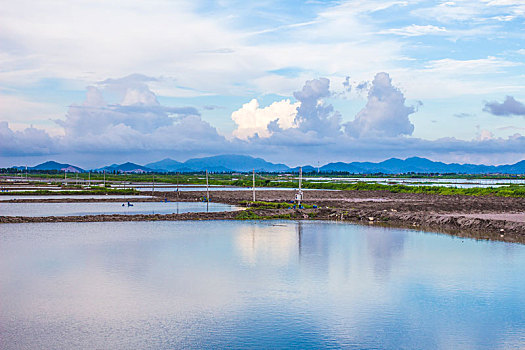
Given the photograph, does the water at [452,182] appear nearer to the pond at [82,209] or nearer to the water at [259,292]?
the pond at [82,209]

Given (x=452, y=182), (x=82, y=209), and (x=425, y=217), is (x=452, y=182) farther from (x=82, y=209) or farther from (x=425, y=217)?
(x=82, y=209)

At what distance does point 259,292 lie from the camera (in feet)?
48.1

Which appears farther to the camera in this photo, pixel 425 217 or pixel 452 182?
pixel 452 182

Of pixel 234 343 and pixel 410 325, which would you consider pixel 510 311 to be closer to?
pixel 410 325

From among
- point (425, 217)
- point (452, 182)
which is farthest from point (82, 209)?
point (452, 182)

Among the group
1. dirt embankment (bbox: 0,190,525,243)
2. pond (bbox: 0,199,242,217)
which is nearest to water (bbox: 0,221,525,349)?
dirt embankment (bbox: 0,190,525,243)

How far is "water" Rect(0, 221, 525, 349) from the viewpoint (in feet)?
36.2

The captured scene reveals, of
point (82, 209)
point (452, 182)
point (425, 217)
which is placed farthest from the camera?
point (452, 182)

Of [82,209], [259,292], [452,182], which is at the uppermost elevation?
[452,182]

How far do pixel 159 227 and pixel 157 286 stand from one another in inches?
557

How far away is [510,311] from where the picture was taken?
43.0 ft

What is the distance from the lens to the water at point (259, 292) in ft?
36.2

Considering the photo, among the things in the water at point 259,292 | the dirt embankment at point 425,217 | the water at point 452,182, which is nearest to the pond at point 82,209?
the dirt embankment at point 425,217

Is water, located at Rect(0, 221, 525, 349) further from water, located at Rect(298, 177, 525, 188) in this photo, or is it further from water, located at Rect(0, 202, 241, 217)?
water, located at Rect(298, 177, 525, 188)
